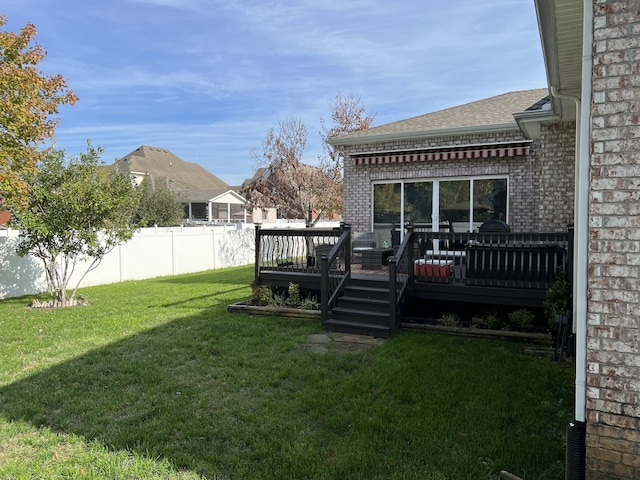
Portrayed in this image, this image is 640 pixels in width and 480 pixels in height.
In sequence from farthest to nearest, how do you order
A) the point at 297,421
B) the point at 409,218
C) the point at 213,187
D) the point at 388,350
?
the point at 213,187, the point at 409,218, the point at 388,350, the point at 297,421

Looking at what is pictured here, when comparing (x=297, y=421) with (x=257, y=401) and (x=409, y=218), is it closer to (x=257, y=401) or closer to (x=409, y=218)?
(x=257, y=401)

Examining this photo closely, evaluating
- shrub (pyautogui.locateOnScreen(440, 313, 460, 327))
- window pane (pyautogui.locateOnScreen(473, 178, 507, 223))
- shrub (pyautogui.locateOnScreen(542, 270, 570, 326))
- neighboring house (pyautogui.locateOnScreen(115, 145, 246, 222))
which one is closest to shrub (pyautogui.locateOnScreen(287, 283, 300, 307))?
shrub (pyautogui.locateOnScreen(440, 313, 460, 327))

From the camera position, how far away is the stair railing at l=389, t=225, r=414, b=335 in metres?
6.78

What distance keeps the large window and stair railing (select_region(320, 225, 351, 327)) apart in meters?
3.16

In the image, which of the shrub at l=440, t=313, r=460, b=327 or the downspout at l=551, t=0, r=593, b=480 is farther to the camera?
the shrub at l=440, t=313, r=460, b=327

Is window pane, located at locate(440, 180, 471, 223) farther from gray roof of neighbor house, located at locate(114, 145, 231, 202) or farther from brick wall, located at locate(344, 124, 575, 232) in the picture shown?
gray roof of neighbor house, located at locate(114, 145, 231, 202)

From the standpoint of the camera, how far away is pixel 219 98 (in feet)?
89.8

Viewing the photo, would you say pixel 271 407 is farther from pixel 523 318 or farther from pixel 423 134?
pixel 423 134

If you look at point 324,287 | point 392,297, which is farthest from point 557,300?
point 324,287

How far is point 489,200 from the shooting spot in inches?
394

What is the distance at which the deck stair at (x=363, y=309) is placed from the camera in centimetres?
691

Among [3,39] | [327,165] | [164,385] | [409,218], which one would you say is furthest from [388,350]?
[327,165]

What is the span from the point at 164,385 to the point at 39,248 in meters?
7.36

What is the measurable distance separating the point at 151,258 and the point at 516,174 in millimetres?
11978
